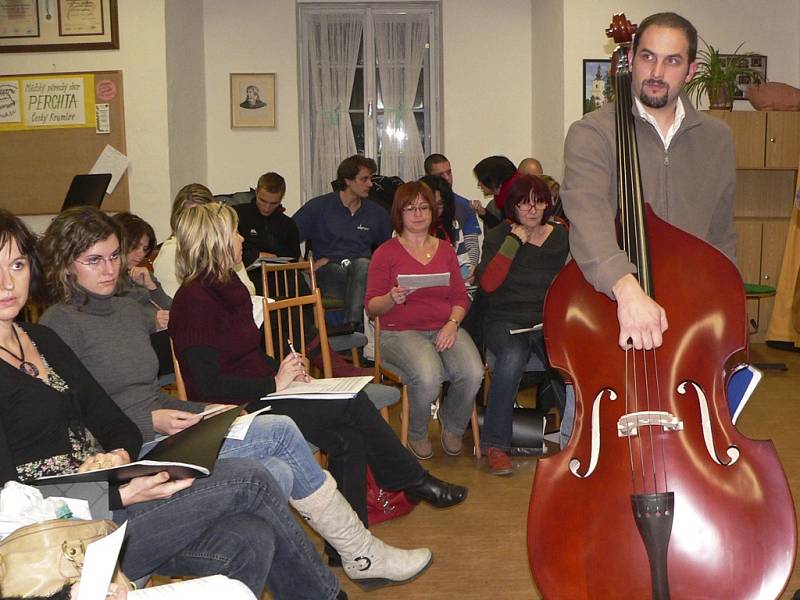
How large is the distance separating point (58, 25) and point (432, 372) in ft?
13.0

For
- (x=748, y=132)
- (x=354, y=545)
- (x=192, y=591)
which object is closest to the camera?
(x=192, y=591)

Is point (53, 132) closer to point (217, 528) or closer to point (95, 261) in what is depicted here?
point (95, 261)

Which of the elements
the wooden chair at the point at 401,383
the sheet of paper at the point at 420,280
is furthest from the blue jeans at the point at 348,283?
the sheet of paper at the point at 420,280

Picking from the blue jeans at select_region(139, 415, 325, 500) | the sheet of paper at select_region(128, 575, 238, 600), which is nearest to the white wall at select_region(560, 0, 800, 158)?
the blue jeans at select_region(139, 415, 325, 500)

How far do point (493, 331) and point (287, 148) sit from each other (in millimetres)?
3688

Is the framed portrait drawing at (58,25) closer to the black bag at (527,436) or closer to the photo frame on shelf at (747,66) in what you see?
the black bag at (527,436)

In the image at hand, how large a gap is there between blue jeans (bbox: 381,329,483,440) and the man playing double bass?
173 centimetres

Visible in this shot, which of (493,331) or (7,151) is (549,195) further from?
(7,151)

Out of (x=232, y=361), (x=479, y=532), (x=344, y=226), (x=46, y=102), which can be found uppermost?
(x=46, y=102)

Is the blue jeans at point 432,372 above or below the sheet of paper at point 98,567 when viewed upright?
below

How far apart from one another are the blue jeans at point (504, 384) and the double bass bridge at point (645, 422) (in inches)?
76.8

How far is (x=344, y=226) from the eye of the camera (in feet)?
18.0

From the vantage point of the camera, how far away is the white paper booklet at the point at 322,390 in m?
2.38

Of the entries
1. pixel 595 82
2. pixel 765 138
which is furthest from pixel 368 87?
pixel 765 138
